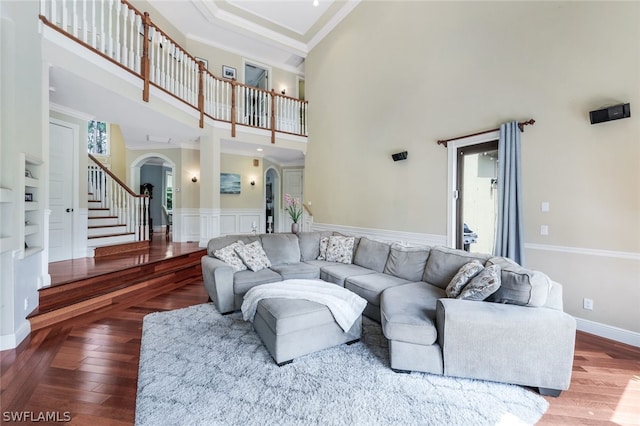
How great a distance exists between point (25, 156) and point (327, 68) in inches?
226

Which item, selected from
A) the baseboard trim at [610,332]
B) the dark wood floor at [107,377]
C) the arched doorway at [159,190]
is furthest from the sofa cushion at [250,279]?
the arched doorway at [159,190]

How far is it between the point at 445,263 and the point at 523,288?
0.91 meters

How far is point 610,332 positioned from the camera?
2621 millimetres

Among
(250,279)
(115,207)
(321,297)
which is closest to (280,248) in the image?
(250,279)

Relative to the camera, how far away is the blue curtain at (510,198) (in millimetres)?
3056

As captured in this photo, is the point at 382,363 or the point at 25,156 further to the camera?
the point at 25,156

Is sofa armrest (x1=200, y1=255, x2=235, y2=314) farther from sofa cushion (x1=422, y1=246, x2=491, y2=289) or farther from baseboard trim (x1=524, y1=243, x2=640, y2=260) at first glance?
baseboard trim (x1=524, y1=243, x2=640, y2=260)

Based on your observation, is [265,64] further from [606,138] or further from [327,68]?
[606,138]

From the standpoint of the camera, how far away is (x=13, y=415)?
64.4 inches

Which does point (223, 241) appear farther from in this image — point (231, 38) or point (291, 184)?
point (231, 38)

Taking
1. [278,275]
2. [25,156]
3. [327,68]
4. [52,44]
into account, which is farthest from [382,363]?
[327,68]

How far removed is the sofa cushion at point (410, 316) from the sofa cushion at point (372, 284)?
0.28m

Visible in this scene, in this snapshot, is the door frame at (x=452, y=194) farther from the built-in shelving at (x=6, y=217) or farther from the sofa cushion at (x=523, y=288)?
the built-in shelving at (x=6, y=217)

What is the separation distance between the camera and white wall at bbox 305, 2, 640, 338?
8.34 feet
